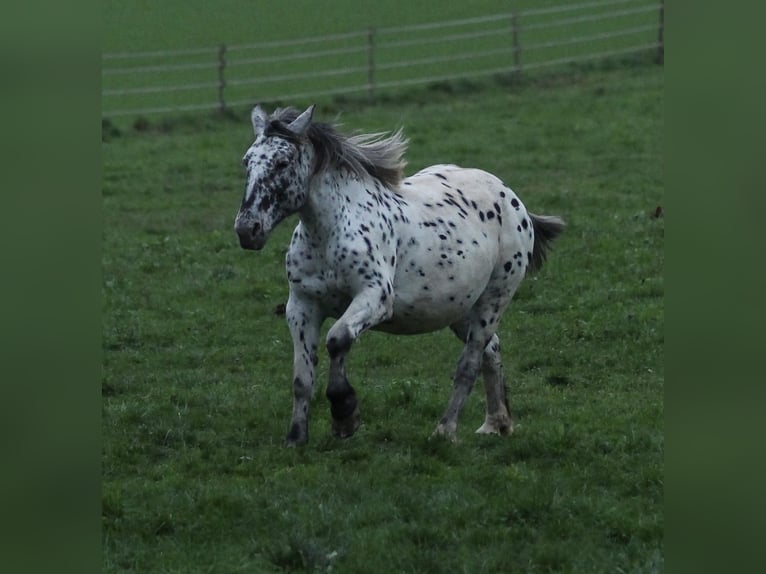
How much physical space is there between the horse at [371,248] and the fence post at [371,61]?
15.6 meters

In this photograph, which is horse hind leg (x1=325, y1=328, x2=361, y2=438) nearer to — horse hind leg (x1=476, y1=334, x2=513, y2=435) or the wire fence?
horse hind leg (x1=476, y1=334, x2=513, y2=435)

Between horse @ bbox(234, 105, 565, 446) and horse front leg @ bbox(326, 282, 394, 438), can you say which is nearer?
horse front leg @ bbox(326, 282, 394, 438)

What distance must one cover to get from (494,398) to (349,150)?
1.87 m

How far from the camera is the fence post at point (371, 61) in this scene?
918 inches

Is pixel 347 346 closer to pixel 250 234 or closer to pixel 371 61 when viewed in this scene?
pixel 250 234

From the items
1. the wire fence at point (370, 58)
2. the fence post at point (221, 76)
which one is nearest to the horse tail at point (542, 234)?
the wire fence at point (370, 58)

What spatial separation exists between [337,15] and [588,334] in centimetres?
1560

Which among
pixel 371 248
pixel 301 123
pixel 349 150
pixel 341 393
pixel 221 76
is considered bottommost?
pixel 341 393

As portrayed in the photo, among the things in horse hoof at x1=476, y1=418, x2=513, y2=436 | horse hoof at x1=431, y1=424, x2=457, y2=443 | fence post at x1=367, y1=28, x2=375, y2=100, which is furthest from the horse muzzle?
fence post at x1=367, y1=28, x2=375, y2=100

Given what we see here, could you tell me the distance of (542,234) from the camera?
27.8ft

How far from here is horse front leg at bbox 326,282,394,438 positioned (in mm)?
6664

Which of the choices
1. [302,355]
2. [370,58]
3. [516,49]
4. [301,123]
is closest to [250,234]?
[301,123]
